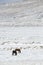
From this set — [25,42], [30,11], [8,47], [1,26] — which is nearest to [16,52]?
[8,47]

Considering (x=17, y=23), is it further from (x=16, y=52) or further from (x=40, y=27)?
(x=16, y=52)

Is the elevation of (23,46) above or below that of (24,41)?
above

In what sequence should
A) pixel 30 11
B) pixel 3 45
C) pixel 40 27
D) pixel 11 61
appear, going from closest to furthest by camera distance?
pixel 11 61
pixel 3 45
pixel 40 27
pixel 30 11

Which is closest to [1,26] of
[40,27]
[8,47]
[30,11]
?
[40,27]

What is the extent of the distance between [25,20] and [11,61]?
31.3 ft

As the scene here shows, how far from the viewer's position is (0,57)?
1009 cm

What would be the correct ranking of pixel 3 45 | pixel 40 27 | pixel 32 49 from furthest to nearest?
pixel 40 27, pixel 3 45, pixel 32 49

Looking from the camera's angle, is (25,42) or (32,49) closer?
(32,49)

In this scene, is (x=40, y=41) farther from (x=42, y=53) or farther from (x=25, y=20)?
(x=25, y=20)

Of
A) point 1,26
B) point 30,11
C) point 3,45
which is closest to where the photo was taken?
point 3,45

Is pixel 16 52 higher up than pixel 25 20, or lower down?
higher up

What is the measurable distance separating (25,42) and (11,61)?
8.96ft

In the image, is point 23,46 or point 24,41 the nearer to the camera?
point 23,46

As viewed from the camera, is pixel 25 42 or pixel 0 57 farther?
pixel 25 42
